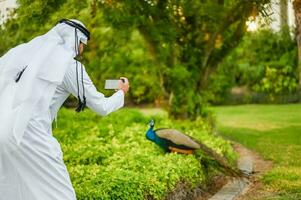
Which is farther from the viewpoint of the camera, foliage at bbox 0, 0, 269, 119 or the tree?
the tree

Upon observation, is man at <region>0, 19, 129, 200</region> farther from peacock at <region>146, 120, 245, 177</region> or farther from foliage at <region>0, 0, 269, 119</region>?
foliage at <region>0, 0, 269, 119</region>

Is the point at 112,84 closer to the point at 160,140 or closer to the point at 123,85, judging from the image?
the point at 123,85

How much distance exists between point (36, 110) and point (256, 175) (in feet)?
16.7

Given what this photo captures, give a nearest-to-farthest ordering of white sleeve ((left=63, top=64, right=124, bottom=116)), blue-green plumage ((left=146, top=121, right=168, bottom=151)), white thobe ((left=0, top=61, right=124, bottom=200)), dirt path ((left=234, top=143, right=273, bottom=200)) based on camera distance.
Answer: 1. white thobe ((left=0, top=61, right=124, bottom=200))
2. white sleeve ((left=63, top=64, right=124, bottom=116))
3. dirt path ((left=234, top=143, right=273, bottom=200))
4. blue-green plumage ((left=146, top=121, right=168, bottom=151))

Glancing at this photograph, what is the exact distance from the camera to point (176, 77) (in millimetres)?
12383

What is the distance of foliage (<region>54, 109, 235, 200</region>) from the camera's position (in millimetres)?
5695

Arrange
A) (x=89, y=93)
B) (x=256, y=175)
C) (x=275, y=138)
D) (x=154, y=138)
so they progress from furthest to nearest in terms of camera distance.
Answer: (x=275, y=138), (x=256, y=175), (x=154, y=138), (x=89, y=93)

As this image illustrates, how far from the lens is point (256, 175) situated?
855 centimetres

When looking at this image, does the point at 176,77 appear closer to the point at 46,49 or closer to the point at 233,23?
the point at 233,23

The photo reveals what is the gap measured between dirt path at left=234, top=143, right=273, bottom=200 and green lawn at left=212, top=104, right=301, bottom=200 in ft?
0.33

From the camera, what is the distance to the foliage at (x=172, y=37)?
36.9 ft

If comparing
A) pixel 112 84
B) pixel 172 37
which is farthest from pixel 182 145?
pixel 172 37

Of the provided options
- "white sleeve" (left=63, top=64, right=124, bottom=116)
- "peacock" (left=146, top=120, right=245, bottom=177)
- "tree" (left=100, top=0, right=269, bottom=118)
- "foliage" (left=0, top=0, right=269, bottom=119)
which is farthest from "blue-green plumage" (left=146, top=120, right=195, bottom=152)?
"tree" (left=100, top=0, right=269, bottom=118)

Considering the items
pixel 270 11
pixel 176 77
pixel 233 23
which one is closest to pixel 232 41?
pixel 233 23
